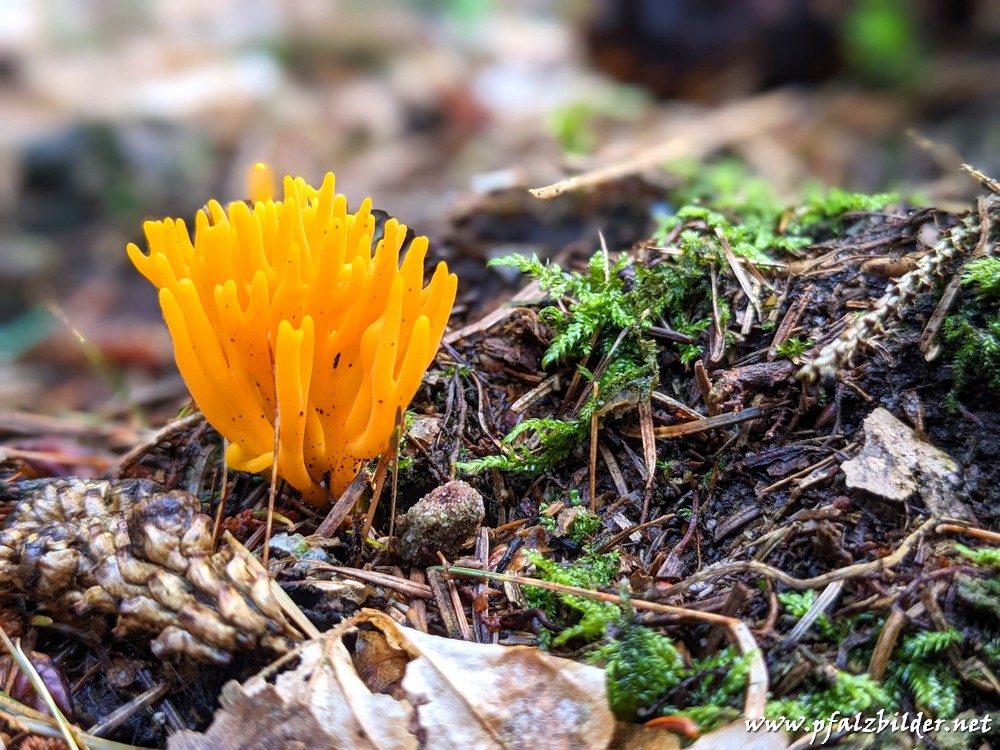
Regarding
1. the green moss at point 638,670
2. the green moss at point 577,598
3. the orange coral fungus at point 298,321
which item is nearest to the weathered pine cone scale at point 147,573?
the orange coral fungus at point 298,321

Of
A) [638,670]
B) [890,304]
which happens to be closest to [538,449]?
[638,670]

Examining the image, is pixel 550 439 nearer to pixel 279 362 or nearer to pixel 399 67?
pixel 279 362

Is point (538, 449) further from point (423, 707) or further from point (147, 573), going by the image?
point (147, 573)

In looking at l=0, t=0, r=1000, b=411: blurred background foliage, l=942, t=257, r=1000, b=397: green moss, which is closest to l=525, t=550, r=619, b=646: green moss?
l=942, t=257, r=1000, b=397: green moss

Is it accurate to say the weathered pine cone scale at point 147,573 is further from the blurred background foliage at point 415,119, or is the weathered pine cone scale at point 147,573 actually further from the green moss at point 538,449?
the blurred background foliage at point 415,119

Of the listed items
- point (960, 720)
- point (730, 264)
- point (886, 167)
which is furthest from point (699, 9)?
point (960, 720)
